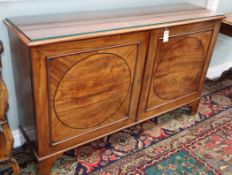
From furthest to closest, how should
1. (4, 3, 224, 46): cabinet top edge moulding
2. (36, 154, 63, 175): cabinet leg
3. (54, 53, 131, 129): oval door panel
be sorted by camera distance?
(36, 154, 63, 175): cabinet leg
(54, 53, 131, 129): oval door panel
(4, 3, 224, 46): cabinet top edge moulding

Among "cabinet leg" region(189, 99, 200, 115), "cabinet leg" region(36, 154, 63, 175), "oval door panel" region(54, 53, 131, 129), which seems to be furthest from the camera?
"cabinet leg" region(189, 99, 200, 115)

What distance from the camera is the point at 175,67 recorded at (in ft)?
5.68

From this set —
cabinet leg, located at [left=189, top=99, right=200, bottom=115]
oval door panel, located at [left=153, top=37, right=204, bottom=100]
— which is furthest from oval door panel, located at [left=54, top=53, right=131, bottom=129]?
cabinet leg, located at [left=189, top=99, right=200, bottom=115]

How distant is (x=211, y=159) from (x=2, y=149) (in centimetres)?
126

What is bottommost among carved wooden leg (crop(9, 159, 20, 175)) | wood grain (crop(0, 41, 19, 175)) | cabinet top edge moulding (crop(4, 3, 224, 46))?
carved wooden leg (crop(9, 159, 20, 175))

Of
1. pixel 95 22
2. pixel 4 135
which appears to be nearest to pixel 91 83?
pixel 95 22

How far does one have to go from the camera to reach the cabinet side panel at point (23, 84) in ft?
4.10

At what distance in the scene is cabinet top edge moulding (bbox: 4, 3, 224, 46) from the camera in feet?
3.83

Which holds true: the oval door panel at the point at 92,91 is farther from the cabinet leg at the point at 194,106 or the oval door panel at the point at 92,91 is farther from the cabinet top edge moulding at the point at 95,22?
the cabinet leg at the point at 194,106

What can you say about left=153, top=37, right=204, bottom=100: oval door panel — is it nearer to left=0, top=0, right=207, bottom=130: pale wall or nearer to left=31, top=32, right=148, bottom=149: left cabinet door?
left=31, top=32, right=148, bottom=149: left cabinet door

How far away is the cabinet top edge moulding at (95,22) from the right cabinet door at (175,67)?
7cm

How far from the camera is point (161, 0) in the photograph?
1899mm

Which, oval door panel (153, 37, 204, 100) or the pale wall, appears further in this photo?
oval door panel (153, 37, 204, 100)

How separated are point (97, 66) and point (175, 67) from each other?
616mm
